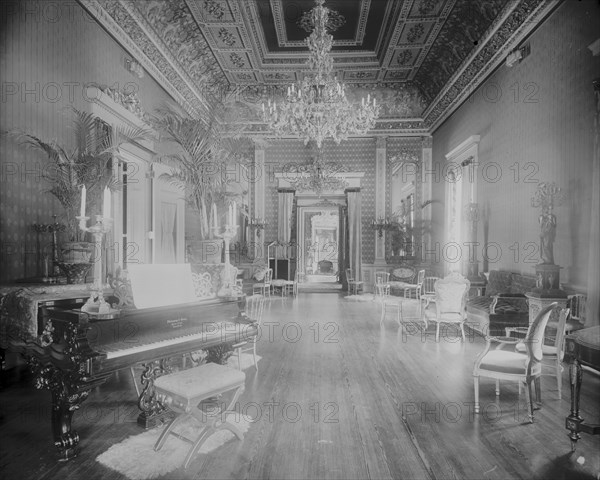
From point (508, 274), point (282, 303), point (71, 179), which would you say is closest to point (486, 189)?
point (508, 274)

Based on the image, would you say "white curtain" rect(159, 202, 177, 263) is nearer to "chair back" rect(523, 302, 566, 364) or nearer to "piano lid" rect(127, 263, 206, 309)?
"piano lid" rect(127, 263, 206, 309)

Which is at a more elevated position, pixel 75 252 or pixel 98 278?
pixel 75 252

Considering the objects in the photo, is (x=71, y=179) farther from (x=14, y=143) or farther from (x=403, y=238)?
(x=403, y=238)

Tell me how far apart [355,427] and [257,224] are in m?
9.53

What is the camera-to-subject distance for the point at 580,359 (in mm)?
2629

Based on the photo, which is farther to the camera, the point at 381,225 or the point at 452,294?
the point at 381,225

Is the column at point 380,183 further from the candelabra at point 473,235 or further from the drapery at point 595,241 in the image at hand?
the drapery at point 595,241

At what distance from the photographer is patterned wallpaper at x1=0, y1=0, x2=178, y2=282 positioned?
4.19m

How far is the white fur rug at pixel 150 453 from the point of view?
8.24 feet

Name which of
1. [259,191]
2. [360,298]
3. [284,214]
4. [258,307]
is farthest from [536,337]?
[259,191]

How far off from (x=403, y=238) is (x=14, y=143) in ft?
32.9

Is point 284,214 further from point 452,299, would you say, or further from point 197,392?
point 197,392

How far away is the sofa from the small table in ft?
7.76

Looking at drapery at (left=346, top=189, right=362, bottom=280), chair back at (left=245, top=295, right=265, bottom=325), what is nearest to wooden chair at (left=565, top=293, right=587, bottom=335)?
chair back at (left=245, top=295, right=265, bottom=325)
